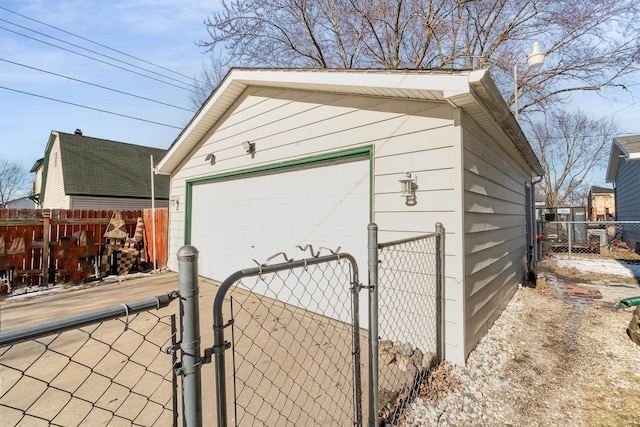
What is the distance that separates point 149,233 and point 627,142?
1471 cm

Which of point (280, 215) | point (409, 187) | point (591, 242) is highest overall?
point (409, 187)

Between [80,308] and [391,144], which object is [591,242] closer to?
[391,144]

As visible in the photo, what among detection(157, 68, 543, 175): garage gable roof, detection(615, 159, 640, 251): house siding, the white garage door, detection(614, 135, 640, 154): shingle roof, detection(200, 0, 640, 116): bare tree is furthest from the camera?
detection(615, 159, 640, 251): house siding

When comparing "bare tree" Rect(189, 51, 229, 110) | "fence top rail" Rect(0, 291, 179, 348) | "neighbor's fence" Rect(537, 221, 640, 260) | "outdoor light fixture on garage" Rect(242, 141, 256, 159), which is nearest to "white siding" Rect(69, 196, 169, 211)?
"bare tree" Rect(189, 51, 229, 110)

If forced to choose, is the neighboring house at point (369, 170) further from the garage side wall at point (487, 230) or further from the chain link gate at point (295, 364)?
the chain link gate at point (295, 364)

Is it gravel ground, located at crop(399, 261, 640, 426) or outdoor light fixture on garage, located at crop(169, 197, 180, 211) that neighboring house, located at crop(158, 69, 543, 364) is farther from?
outdoor light fixture on garage, located at crop(169, 197, 180, 211)

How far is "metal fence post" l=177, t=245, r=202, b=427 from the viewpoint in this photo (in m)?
0.98

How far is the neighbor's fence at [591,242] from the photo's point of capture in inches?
403

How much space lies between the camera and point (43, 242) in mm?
6551

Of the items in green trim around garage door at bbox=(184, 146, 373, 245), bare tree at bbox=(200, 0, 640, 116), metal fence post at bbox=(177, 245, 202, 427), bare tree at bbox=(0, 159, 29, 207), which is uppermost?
bare tree at bbox=(200, 0, 640, 116)

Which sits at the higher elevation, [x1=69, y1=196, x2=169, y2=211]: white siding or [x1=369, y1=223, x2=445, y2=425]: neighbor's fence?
[x1=69, y1=196, x2=169, y2=211]: white siding

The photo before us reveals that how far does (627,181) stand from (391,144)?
14995mm

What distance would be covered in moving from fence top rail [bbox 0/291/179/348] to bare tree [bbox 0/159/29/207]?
3720 centimetres

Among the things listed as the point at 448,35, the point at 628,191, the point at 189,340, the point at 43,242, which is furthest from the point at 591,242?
the point at 43,242
